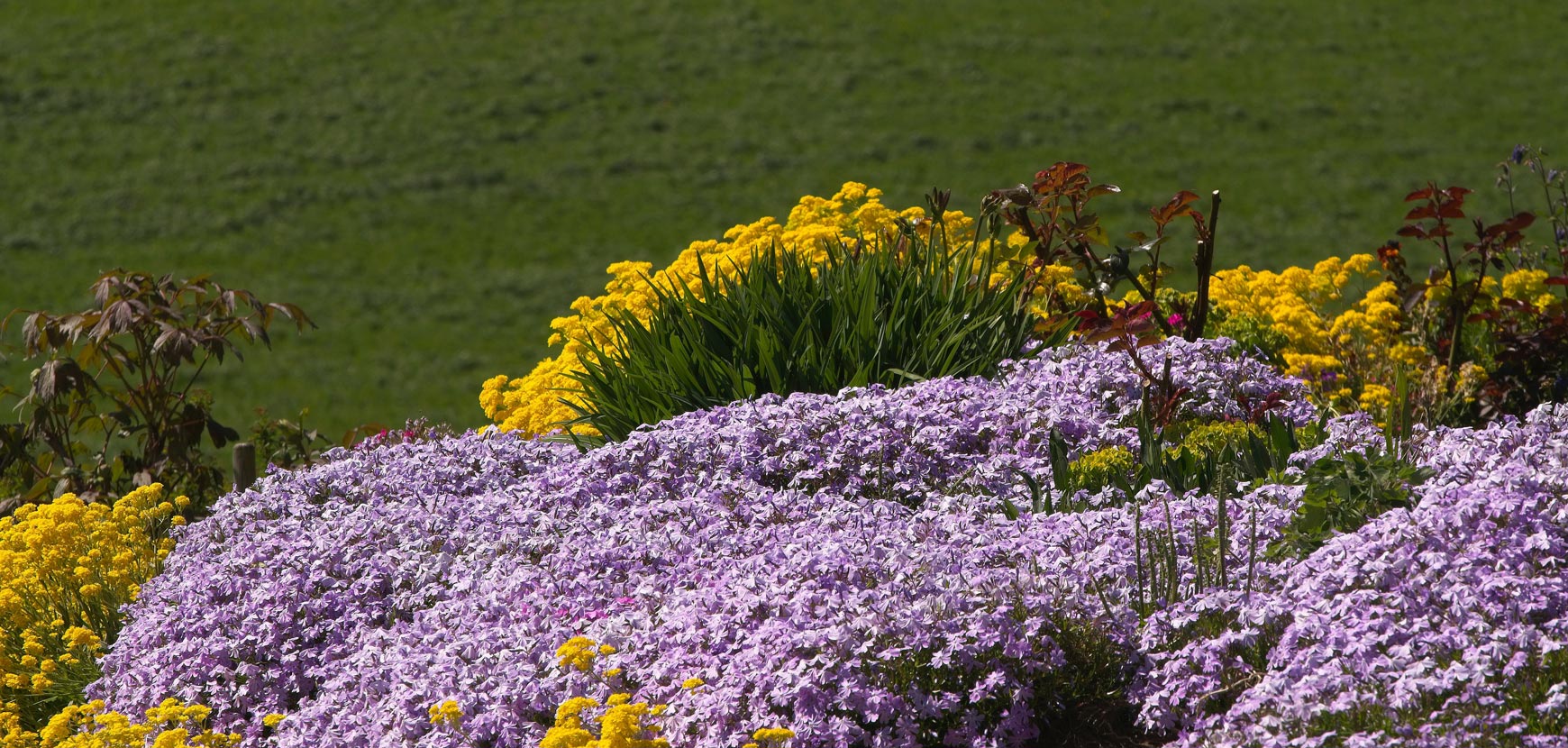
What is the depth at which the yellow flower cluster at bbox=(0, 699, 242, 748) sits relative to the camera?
4066 millimetres

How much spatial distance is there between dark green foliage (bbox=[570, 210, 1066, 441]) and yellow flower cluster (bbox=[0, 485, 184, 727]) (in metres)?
1.87

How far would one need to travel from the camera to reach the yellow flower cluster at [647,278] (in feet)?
24.5

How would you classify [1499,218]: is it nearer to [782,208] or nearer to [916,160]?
[916,160]

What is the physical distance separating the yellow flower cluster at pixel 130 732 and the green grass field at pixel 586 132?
1145cm

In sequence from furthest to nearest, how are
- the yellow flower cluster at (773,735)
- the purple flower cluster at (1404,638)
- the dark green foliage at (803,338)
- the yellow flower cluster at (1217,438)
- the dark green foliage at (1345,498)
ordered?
the dark green foliage at (803,338) < the yellow flower cluster at (1217,438) < the dark green foliage at (1345,498) < the yellow flower cluster at (773,735) < the purple flower cluster at (1404,638)

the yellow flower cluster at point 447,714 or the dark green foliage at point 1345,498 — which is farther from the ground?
the dark green foliage at point 1345,498

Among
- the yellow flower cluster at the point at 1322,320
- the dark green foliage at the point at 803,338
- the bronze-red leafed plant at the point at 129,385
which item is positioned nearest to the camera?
the dark green foliage at the point at 803,338

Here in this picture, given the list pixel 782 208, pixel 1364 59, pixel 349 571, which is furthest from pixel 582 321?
pixel 1364 59

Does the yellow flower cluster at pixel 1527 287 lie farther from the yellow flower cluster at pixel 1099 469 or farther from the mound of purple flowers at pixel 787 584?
the yellow flower cluster at pixel 1099 469

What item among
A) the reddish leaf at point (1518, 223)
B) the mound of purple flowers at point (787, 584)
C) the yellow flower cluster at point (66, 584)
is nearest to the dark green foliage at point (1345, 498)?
the mound of purple flowers at point (787, 584)

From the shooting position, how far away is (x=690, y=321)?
6.53 metres

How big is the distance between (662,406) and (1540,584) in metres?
3.65

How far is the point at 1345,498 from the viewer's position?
409 centimetres

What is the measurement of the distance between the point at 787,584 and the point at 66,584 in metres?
3.37
